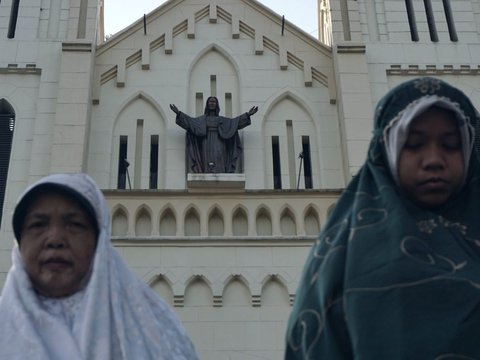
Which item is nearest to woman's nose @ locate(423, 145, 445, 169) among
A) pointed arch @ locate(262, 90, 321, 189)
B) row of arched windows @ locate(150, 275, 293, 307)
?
row of arched windows @ locate(150, 275, 293, 307)

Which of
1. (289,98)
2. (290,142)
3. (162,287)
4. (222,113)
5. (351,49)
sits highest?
(351,49)

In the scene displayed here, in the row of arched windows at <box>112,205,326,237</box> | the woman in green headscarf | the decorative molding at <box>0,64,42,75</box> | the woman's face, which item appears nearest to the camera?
the woman in green headscarf

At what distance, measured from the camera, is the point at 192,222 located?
390 inches

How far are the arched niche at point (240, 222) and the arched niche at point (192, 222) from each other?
399mm

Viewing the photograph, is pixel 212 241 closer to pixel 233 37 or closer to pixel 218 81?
pixel 218 81

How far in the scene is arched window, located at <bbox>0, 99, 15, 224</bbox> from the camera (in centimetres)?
1031

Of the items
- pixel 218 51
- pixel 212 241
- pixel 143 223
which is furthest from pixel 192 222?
pixel 218 51

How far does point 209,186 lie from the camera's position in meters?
9.95

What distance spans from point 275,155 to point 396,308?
8.07m

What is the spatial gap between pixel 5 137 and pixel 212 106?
2502 mm

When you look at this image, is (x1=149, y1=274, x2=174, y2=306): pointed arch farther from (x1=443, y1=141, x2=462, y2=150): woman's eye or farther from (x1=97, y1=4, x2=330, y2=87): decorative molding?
(x1=443, y1=141, x2=462, y2=150): woman's eye

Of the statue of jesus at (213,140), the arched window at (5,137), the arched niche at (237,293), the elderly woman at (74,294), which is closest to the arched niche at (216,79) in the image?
the statue of jesus at (213,140)

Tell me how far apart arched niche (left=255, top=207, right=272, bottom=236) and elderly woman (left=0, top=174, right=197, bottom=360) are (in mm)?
6369

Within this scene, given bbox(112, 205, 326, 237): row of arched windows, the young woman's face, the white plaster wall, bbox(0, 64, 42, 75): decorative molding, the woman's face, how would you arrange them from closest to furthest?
the young woman's face, the woman's face, bbox(112, 205, 326, 237): row of arched windows, the white plaster wall, bbox(0, 64, 42, 75): decorative molding
